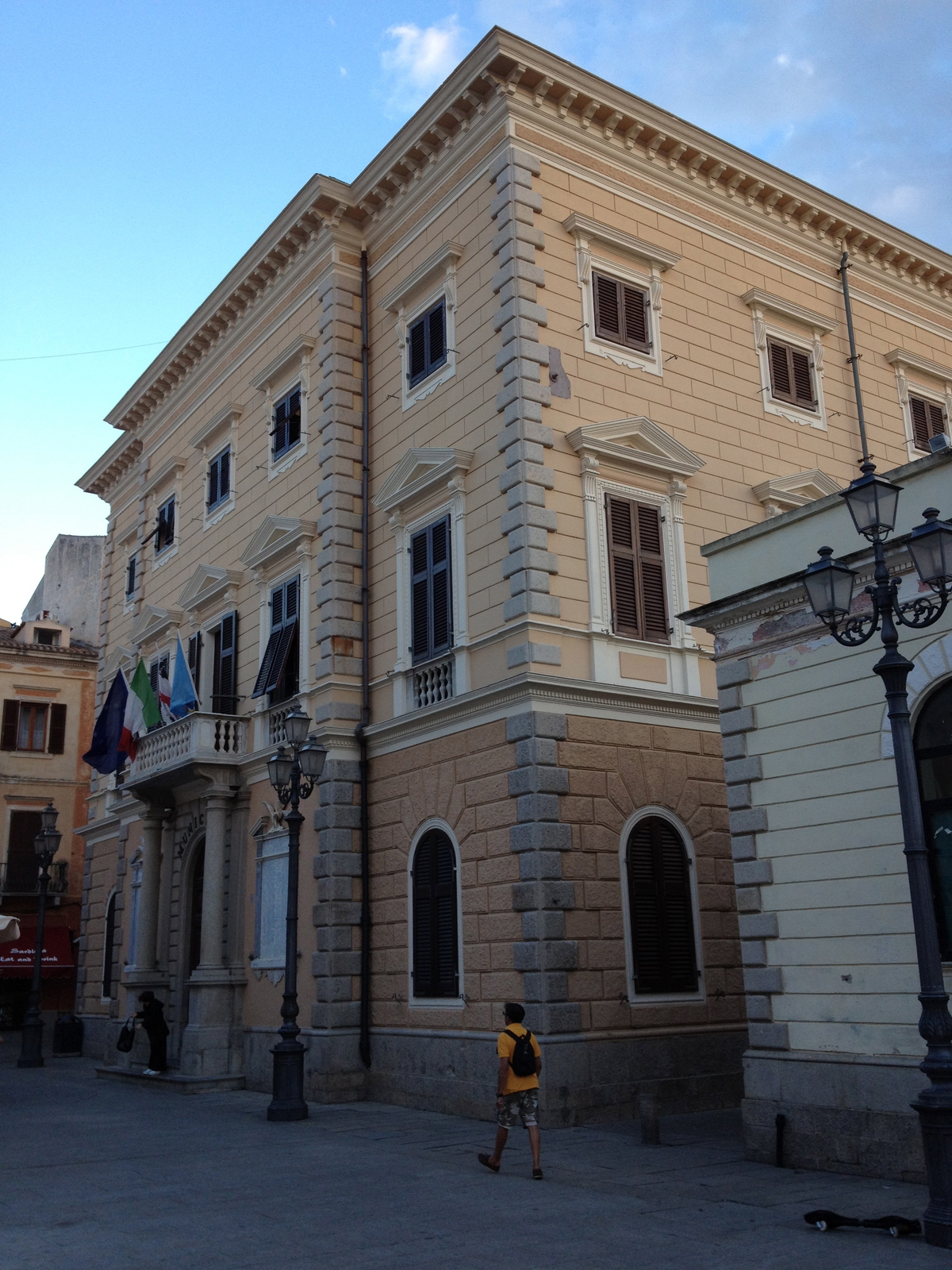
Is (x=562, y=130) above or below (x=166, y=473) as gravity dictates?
above

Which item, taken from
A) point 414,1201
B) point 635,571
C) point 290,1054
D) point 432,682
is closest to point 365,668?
point 432,682

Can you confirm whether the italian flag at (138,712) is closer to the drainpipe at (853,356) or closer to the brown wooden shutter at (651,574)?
the brown wooden shutter at (651,574)

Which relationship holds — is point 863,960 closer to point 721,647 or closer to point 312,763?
point 721,647

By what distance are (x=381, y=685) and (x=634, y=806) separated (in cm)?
484

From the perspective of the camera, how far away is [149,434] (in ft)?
98.8

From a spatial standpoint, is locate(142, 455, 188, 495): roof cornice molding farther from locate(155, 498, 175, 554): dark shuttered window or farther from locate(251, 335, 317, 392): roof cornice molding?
locate(251, 335, 317, 392): roof cornice molding

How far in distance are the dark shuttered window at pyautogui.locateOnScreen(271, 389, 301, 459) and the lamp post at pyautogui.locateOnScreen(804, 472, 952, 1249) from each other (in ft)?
47.0

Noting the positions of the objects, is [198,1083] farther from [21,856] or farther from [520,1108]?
[21,856]

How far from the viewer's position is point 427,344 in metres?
19.8

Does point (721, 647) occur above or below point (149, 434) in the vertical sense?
below

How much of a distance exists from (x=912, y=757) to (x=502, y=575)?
27.0 ft

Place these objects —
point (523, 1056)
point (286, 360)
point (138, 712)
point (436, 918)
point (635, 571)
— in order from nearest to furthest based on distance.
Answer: point (523, 1056) < point (436, 918) < point (635, 571) < point (286, 360) < point (138, 712)

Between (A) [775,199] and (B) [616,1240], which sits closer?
(B) [616,1240]

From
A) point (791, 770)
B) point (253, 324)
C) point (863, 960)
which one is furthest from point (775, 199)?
point (863, 960)
